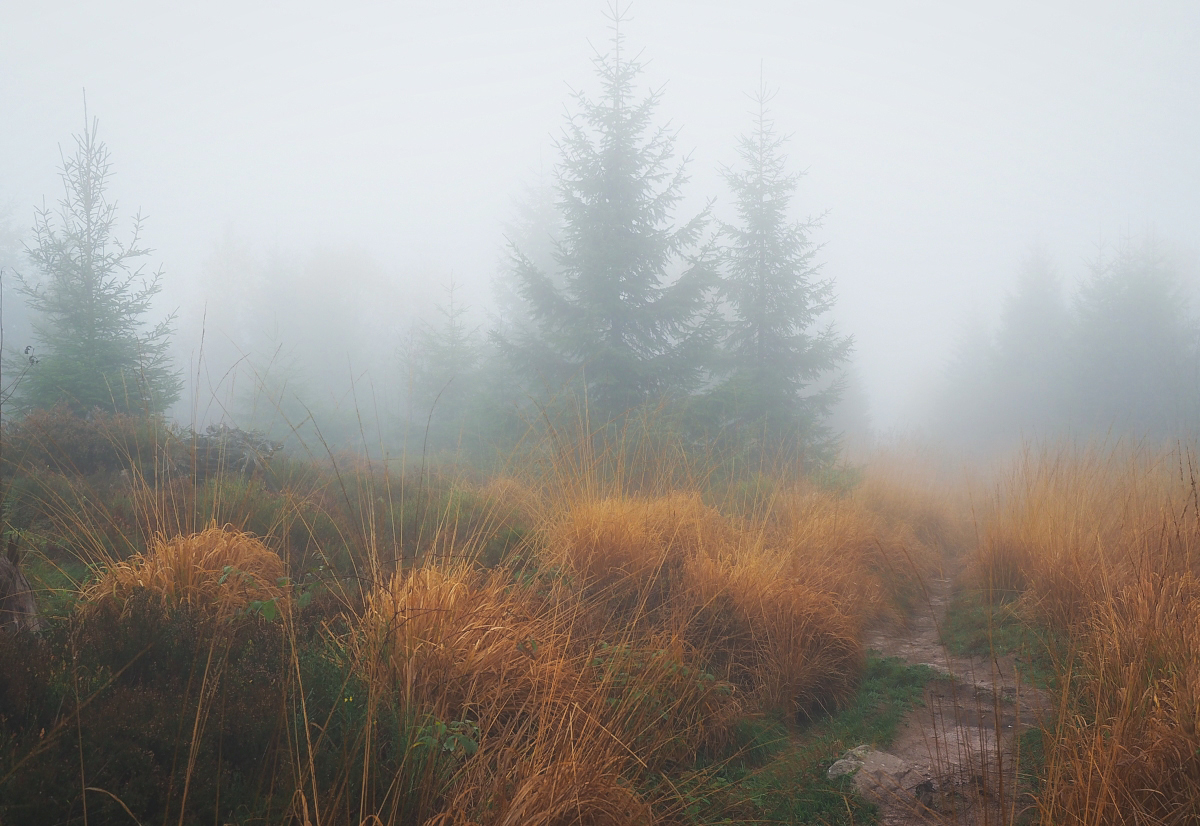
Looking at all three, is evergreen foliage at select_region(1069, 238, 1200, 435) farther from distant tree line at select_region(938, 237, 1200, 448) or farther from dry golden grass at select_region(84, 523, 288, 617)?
dry golden grass at select_region(84, 523, 288, 617)

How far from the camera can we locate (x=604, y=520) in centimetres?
396

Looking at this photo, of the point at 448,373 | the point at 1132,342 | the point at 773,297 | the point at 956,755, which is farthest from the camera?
the point at 1132,342

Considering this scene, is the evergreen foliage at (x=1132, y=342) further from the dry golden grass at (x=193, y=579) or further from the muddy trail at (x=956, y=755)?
the dry golden grass at (x=193, y=579)

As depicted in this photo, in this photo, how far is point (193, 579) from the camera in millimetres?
2773

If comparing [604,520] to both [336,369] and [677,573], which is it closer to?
[677,573]

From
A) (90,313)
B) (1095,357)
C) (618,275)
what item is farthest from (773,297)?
(1095,357)

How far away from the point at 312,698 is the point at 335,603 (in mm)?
1034

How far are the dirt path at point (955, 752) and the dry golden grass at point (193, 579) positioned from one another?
2526mm

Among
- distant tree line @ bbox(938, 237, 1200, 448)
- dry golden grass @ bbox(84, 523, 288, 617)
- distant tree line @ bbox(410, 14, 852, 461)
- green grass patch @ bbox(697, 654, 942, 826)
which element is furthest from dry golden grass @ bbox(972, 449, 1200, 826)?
distant tree line @ bbox(938, 237, 1200, 448)

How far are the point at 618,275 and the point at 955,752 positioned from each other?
939 centimetres

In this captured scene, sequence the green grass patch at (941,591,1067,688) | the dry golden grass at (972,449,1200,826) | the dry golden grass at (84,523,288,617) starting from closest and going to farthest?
the dry golden grass at (972,449,1200,826) → the dry golden grass at (84,523,288,617) → the green grass patch at (941,591,1067,688)

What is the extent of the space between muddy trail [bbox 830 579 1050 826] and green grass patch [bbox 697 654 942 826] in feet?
0.25

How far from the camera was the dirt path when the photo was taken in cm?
200

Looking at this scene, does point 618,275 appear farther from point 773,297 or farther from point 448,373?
point 448,373
